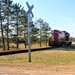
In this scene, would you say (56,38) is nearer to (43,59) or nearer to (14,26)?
(14,26)

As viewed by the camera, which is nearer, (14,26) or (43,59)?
(43,59)

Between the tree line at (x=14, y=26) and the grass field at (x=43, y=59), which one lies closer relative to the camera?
the grass field at (x=43, y=59)

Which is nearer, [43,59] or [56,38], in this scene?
[43,59]

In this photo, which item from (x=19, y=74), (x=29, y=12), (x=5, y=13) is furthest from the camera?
(x=5, y=13)

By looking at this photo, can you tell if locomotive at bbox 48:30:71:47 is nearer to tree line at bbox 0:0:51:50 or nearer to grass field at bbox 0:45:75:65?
tree line at bbox 0:0:51:50

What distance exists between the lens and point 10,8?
55250mm

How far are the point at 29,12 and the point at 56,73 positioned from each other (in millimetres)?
7892

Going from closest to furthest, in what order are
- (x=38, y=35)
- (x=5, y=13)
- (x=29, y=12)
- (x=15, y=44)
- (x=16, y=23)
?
(x=29, y=12) < (x=5, y=13) < (x=16, y=23) < (x=15, y=44) < (x=38, y=35)

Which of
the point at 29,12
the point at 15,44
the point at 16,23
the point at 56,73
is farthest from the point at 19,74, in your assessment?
the point at 15,44

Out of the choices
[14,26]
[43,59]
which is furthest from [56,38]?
[43,59]

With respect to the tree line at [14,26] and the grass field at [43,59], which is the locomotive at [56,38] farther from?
the grass field at [43,59]

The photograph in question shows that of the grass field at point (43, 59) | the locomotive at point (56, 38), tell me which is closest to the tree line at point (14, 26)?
the locomotive at point (56, 38)

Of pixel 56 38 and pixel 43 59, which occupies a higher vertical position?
pixel 56 38

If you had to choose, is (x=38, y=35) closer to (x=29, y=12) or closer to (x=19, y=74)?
(x=29, y=12)
